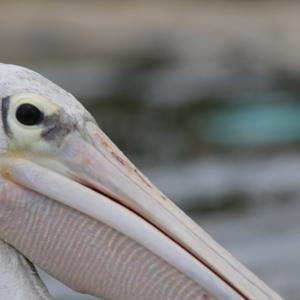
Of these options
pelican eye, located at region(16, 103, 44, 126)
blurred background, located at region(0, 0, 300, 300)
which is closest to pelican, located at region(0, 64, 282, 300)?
pelican eye, located at region(16, 103, 44, 126)

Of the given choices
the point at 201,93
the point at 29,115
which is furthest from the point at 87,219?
the point at 201,93

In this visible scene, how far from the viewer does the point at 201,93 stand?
46.4 ft

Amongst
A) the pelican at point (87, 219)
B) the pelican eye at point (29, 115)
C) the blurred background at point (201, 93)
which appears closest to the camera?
the pelican at point (87, 219)

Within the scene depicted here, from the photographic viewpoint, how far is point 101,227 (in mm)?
3508

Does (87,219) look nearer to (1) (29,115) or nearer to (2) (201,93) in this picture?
(1) (29,115)

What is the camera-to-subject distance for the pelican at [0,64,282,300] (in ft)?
11.4

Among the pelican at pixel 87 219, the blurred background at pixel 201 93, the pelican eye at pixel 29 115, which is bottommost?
the pelican at pixel 87 219

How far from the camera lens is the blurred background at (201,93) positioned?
10617mm

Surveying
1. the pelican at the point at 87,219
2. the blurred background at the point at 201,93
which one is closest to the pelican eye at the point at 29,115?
the pelican at the point at 87,219

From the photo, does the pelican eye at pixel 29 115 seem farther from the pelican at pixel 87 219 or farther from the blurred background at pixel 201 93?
the blurred background at pixel 201 93

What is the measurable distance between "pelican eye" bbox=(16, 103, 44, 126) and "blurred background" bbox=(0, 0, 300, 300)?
494cm

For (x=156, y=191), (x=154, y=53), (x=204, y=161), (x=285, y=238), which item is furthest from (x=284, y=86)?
(x=156, y=191)

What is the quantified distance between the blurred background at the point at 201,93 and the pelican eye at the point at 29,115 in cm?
494

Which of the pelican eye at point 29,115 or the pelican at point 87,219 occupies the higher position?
the pelican eye at point 29,115
